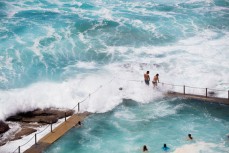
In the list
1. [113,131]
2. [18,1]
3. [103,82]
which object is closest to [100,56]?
[103,82]

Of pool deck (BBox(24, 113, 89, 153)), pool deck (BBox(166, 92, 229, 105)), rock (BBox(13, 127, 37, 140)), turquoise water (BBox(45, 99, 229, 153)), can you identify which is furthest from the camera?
pool deck (BBox(166, 92, 229, 105))

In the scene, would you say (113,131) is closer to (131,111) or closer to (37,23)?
(131,111)

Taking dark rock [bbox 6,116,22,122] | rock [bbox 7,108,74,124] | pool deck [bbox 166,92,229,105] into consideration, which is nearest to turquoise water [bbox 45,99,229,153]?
pool deck [bbox 166,92,229,105]

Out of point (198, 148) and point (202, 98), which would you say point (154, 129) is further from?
point (202, 98)

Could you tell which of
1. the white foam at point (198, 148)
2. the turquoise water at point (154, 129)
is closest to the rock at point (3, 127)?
the turquoise water at point (154, 129)

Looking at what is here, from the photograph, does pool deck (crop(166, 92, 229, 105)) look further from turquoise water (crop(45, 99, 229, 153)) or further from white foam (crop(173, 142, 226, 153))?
white foam (crop(173, 142, 226, 153))

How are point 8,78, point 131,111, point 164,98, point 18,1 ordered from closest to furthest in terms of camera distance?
point 131,111 → point 164,98 → point 8,78 → point 18,1
